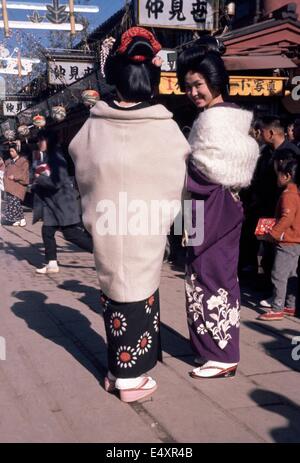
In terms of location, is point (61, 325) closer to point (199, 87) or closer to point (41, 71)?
point (199, 87)

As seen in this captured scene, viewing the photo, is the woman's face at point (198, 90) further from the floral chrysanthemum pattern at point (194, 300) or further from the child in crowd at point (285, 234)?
the child in crowd at point (285, 234)

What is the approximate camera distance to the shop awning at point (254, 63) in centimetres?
742

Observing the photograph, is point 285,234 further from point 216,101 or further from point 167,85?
point 167,85

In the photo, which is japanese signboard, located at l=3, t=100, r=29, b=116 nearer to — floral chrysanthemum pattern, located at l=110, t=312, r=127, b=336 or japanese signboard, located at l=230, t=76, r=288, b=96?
japanese signboard, located at l=230, t=76, r=288, b=96

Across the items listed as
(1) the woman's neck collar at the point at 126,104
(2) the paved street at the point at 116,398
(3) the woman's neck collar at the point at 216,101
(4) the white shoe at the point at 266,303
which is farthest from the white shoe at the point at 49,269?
Result: (1) the woman's neck collar at the point at 126,104

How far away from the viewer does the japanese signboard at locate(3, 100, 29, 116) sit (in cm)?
2098

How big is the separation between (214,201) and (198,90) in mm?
692

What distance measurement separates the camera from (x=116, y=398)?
3.31m

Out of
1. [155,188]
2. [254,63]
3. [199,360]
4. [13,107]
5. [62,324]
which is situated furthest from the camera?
[13,107]

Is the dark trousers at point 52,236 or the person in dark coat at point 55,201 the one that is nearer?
the person in dark coat at point 55,201

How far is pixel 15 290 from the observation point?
19.9 ft

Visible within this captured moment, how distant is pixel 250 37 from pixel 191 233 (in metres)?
7.75

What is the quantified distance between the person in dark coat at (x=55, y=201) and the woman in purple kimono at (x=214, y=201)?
3470 millimetres

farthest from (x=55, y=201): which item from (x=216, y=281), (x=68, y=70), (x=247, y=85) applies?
(x=68, y=70)
